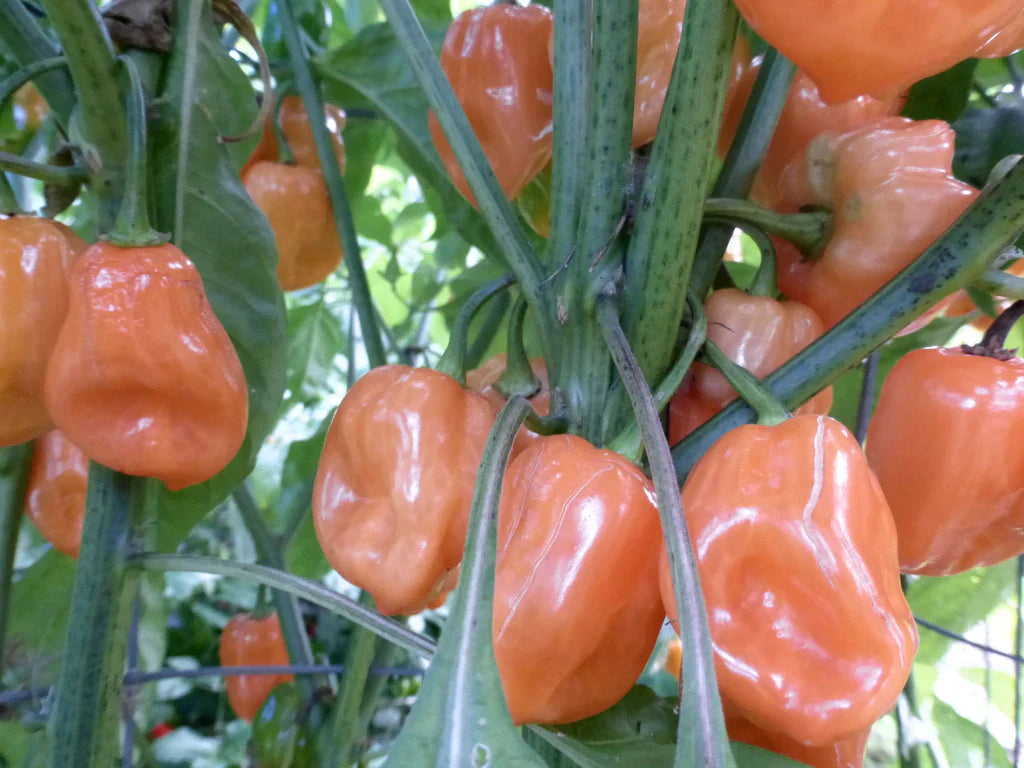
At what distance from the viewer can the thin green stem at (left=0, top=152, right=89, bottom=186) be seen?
533 millimetres

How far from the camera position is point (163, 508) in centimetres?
72

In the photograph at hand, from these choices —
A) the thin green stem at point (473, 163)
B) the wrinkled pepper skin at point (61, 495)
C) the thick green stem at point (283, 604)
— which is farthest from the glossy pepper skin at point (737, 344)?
the thick green stem at point (283, 604)

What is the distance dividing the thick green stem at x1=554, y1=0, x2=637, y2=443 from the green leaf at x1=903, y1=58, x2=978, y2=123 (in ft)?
0.93

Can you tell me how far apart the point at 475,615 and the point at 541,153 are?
0.43m

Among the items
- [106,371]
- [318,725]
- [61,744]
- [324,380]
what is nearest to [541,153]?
[106,371]

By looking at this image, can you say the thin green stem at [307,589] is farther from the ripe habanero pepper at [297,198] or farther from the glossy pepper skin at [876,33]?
the ripe habanero pepper at [297,198]

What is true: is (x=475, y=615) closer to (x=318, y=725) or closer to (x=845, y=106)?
(x=845, y=106)

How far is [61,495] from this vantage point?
2.31 ft

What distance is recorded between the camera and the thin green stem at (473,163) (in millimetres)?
512

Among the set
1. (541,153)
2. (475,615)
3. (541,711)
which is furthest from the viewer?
(541,153)

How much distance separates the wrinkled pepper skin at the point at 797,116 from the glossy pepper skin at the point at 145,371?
380 mm

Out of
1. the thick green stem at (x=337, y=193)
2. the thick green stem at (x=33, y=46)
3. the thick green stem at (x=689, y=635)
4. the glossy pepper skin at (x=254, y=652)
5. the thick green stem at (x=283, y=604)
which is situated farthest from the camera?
the glossy pepper skin at (x=254, y=652)

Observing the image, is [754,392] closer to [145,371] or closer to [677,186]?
[677,186]

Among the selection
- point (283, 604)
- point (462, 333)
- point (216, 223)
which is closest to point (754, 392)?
point (462, 333)
